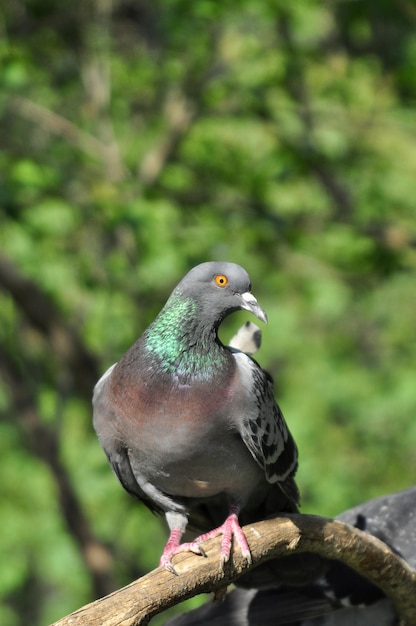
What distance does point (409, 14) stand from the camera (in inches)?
261

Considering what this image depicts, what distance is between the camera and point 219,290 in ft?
11.6

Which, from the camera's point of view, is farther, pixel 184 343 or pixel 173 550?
pixel 184 343

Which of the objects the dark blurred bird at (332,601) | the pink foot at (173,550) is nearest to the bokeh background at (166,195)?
the dark blurred bird at (332,601)

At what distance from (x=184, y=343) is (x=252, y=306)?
313mm

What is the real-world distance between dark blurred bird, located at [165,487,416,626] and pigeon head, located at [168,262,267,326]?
1.56 meters

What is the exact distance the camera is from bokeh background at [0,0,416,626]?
708 cm

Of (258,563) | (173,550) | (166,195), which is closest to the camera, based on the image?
(173,550)

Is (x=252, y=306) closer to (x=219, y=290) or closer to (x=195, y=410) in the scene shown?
(x=219, y=290)

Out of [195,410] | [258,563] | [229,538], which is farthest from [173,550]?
[195,410]

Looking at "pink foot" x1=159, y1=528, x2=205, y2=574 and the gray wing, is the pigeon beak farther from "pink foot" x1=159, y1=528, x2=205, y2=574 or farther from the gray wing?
"pink foot" x1=159, y1=528, x2=205, y2=574

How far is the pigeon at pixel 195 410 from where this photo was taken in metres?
3.46

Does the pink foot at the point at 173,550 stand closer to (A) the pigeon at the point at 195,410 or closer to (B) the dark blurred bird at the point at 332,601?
(A) the pigeon at the point at 195,410

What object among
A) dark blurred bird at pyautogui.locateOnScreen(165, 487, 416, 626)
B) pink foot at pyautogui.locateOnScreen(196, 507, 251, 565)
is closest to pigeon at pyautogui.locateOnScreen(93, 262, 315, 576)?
pink foot at pyautogui.locateOnScreen(196, 507, 251, 565)

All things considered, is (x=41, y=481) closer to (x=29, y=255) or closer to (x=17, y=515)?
(x=17, y=515)
